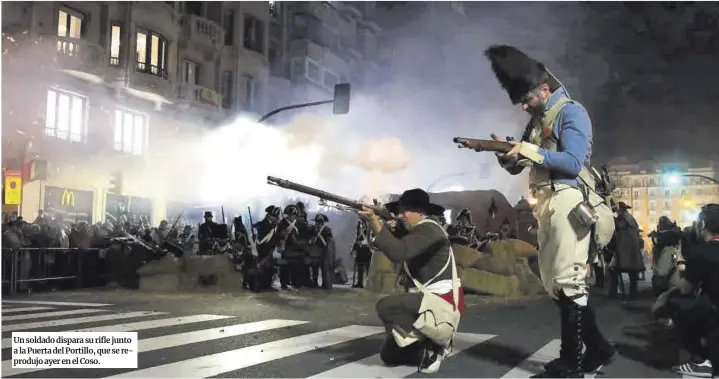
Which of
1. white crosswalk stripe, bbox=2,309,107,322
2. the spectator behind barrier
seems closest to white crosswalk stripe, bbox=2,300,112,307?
white crosswalk stripe, bbox=2,309,107,322

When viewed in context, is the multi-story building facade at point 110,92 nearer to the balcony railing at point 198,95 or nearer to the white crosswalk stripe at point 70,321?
the balcony railing at point 198,95

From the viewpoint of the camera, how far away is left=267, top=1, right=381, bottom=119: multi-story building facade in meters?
36.7

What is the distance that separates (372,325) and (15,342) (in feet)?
12.3

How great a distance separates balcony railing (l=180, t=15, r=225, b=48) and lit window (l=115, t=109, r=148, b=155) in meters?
4.94

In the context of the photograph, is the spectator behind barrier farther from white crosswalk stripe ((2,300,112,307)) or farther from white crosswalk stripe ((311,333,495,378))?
white crosswalk stripe ((2,300,112,307))

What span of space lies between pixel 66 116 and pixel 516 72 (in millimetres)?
20282

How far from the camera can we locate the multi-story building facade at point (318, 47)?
1443 inches

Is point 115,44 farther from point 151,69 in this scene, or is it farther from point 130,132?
point 130,132

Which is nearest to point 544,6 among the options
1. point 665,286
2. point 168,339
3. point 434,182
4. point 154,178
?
point 665,286

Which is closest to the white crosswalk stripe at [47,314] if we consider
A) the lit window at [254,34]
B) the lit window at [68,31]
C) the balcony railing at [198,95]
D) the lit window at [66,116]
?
the lit window at [66,116]

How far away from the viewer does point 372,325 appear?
6.98 m

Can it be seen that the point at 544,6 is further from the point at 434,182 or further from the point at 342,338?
the point at 434,182

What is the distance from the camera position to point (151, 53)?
25266 mm

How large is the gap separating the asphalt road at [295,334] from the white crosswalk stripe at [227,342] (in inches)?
0.4
